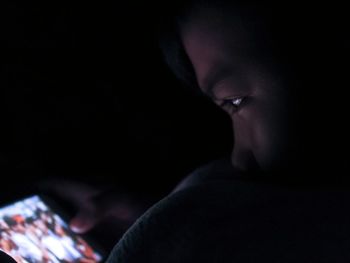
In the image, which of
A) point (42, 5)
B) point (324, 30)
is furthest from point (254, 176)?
point (42, 5)

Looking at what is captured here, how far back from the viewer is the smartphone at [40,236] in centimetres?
97

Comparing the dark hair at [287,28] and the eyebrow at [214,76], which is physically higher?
the dark hair at [287,28]

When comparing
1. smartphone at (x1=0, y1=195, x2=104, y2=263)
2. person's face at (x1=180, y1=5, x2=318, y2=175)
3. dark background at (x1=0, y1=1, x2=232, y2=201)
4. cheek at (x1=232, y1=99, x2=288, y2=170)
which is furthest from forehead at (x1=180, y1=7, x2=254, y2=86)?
smartphone at (x1=0, y1=195, x2=104, y2=263)

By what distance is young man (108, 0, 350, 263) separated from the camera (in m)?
0.58

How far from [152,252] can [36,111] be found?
65cm

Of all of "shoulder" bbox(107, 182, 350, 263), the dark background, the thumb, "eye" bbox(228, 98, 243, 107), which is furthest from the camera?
the thumb

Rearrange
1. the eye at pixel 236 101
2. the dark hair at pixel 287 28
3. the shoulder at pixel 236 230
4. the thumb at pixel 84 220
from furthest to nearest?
the thumb at pixel 84 220
the eye at pixel 236 101
the dark hair at pixel 287 28
the shoulder at pixel 236 230

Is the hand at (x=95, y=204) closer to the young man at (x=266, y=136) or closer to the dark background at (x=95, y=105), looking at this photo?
the dark background at (x=95, y=105)

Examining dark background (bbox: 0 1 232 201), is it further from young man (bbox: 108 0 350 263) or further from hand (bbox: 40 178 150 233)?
young man (bbox: 108 0 350 263)

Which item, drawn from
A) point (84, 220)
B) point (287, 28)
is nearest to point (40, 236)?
point (84, 220)

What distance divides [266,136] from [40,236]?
0.56 m

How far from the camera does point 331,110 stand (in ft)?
2.81

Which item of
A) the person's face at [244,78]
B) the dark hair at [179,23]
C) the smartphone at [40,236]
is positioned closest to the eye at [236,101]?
the person's face at [244,78]

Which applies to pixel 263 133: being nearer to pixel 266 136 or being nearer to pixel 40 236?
pixel 266 136
